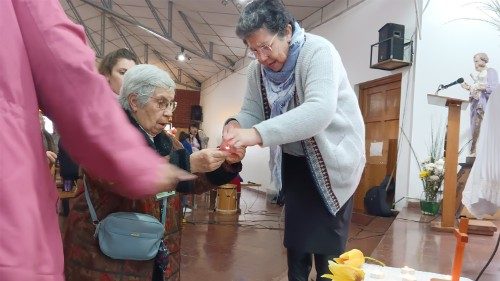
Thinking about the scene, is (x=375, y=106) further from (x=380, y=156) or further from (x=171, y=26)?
(x=171, y=26)

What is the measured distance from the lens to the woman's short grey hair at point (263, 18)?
4.91 feet

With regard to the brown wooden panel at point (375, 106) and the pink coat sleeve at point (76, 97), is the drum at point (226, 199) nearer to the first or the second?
the brown wooden panel at point (375, 106)

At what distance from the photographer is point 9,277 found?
0.58 m

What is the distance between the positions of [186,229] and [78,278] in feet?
13.1

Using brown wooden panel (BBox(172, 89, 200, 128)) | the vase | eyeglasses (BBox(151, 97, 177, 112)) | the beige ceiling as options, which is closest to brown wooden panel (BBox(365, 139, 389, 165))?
the vase

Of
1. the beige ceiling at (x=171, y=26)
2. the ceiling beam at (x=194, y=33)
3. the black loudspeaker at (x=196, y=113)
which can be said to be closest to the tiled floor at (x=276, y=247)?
the beige ceiling at (x=171, y=26)

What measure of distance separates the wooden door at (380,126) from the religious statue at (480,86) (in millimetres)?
1183

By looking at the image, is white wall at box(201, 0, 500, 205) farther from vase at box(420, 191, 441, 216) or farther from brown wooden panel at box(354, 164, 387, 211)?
vase at box(420, 191, 441, 216)

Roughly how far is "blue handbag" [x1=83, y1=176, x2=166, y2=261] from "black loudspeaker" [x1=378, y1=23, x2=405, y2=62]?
5.44 metres

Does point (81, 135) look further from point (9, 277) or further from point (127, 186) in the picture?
point (9, 277)

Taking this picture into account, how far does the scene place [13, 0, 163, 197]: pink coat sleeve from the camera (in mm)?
620

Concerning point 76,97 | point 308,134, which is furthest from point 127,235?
point 76,97

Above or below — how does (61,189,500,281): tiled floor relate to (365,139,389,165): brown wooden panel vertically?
below

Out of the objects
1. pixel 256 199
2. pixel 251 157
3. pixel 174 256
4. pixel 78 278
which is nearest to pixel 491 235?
pixel 174 256
